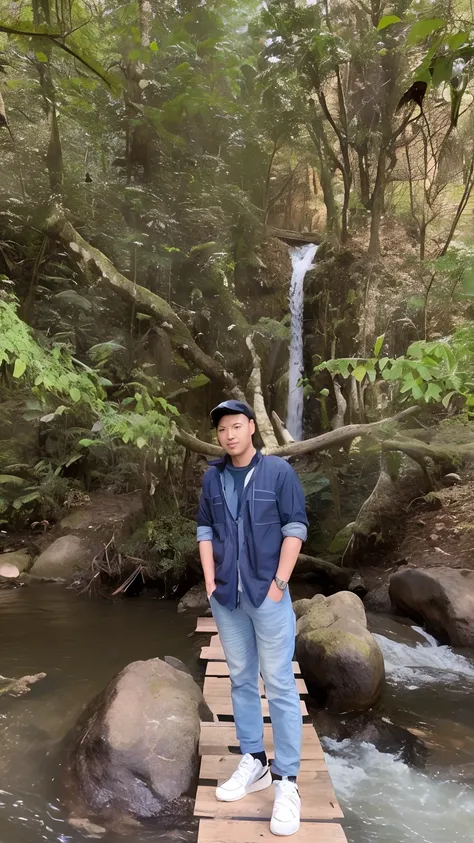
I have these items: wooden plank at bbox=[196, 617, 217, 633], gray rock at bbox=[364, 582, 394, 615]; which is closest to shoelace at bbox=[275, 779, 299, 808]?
wooden plank at bbox=[196, 617, 217, 633]

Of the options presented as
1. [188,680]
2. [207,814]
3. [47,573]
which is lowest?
[47,573]

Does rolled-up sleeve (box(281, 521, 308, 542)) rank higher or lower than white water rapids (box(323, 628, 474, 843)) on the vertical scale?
higher

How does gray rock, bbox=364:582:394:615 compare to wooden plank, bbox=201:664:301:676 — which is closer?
wooden plank, bbox=201:664:301:676

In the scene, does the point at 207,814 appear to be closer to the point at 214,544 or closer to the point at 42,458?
the point at 214,544

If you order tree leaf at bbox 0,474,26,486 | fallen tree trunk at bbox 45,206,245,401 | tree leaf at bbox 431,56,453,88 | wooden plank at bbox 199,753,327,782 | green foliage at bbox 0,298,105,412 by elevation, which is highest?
fallen tree trunk at bbox 45,206,245,401

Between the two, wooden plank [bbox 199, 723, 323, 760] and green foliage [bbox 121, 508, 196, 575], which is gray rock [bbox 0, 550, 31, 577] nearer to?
green foliage [bbox 121, 508, 196, 575]

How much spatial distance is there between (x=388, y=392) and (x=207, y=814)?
32.1ft

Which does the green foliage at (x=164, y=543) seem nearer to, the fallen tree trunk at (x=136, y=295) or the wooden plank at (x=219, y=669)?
the fallen tree trunk at (x=136, y=295)

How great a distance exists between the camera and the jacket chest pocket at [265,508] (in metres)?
2.46

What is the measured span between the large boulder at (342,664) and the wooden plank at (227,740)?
4.56ft

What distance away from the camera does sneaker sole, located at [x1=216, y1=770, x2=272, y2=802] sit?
269cm

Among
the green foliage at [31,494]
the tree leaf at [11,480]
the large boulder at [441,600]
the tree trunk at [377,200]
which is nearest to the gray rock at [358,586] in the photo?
the large boulder at [441,600]

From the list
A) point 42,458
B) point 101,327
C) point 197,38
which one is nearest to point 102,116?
point 197,38

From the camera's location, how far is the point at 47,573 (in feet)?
29.8
